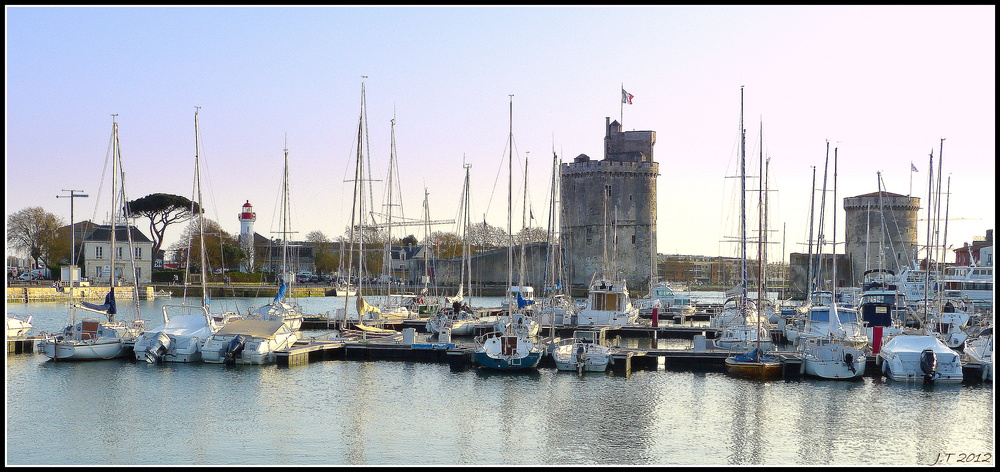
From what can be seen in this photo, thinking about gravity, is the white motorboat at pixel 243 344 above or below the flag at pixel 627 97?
below

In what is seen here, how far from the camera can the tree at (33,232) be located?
2500 inches

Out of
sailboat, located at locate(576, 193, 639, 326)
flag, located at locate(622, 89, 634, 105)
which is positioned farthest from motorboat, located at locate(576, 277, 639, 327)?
flag, located at locate(622, 89, 634, 105)

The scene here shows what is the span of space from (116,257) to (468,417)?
48593 mm

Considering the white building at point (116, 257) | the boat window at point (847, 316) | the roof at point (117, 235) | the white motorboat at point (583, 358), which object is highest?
the roof at point (117, 235)

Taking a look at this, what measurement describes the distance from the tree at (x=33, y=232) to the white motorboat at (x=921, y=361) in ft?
186

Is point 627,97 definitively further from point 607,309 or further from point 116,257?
point 116,257

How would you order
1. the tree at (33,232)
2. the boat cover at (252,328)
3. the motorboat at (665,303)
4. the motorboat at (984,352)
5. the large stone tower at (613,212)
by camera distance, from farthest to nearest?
the tree at (33,232)
the large stone tower at (613,212)
the motorboat at (665,303)
the boat cover at (252,328)
the motorboat at (984,352)

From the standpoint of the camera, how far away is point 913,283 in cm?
4081

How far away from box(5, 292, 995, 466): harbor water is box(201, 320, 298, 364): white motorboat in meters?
0.32

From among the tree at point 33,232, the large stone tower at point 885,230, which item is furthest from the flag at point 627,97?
the tree at point 33,232

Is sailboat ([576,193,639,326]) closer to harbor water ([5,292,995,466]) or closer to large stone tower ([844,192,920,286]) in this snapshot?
harbor water ([5,292,995,466])

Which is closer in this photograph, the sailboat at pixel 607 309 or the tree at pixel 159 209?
the sailboat at pixel 607 309

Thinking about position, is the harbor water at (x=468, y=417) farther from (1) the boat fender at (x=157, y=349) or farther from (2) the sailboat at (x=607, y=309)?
(2) the sailboat at (x=607, y=309)

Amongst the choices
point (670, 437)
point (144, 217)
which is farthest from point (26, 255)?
point (670, 437)
